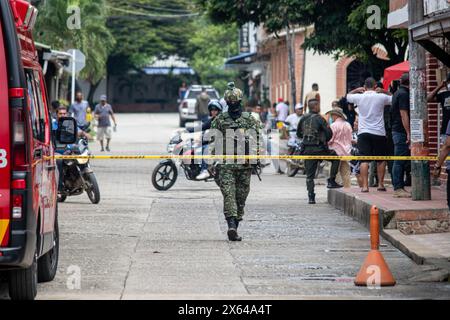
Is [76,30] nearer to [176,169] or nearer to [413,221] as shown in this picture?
[176,169]

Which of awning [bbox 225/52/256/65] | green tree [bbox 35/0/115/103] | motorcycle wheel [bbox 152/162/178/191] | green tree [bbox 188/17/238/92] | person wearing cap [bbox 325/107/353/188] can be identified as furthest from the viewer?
green tree [bbox 188/17/238/92]

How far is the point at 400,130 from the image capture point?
1806cm

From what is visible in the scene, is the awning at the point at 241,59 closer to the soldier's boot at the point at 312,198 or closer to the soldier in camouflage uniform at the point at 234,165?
the soldier's boot at the point at 312,198

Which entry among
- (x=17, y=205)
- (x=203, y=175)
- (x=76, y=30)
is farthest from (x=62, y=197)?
(x=76, y=30)

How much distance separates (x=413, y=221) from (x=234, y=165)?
229cm

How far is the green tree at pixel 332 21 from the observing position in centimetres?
2789

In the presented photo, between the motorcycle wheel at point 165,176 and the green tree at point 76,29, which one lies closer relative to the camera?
the motorcycle wheel at point 165,176

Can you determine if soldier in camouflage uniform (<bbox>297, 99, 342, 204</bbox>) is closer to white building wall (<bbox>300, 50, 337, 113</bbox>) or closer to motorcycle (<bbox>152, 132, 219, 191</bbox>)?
motorcycle (<bbox>152, 132, 219, 191</bbox>)

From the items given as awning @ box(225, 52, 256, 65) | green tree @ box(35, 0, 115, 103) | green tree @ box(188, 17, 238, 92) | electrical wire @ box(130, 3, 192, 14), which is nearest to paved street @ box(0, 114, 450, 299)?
green tree @ box(35, 0, 115, 103)

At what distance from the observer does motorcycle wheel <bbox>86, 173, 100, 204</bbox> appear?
2012cm

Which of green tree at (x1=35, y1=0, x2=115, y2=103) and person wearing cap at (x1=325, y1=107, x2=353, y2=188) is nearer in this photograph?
person wearing cap at (x1=325, y1=107, x2=353, y2=188)

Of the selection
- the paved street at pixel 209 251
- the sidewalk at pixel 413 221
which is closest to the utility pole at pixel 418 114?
the sidewalk at pixel 413 221

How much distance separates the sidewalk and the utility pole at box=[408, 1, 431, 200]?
269 millimetres

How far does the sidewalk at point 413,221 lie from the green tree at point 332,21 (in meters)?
9.38
